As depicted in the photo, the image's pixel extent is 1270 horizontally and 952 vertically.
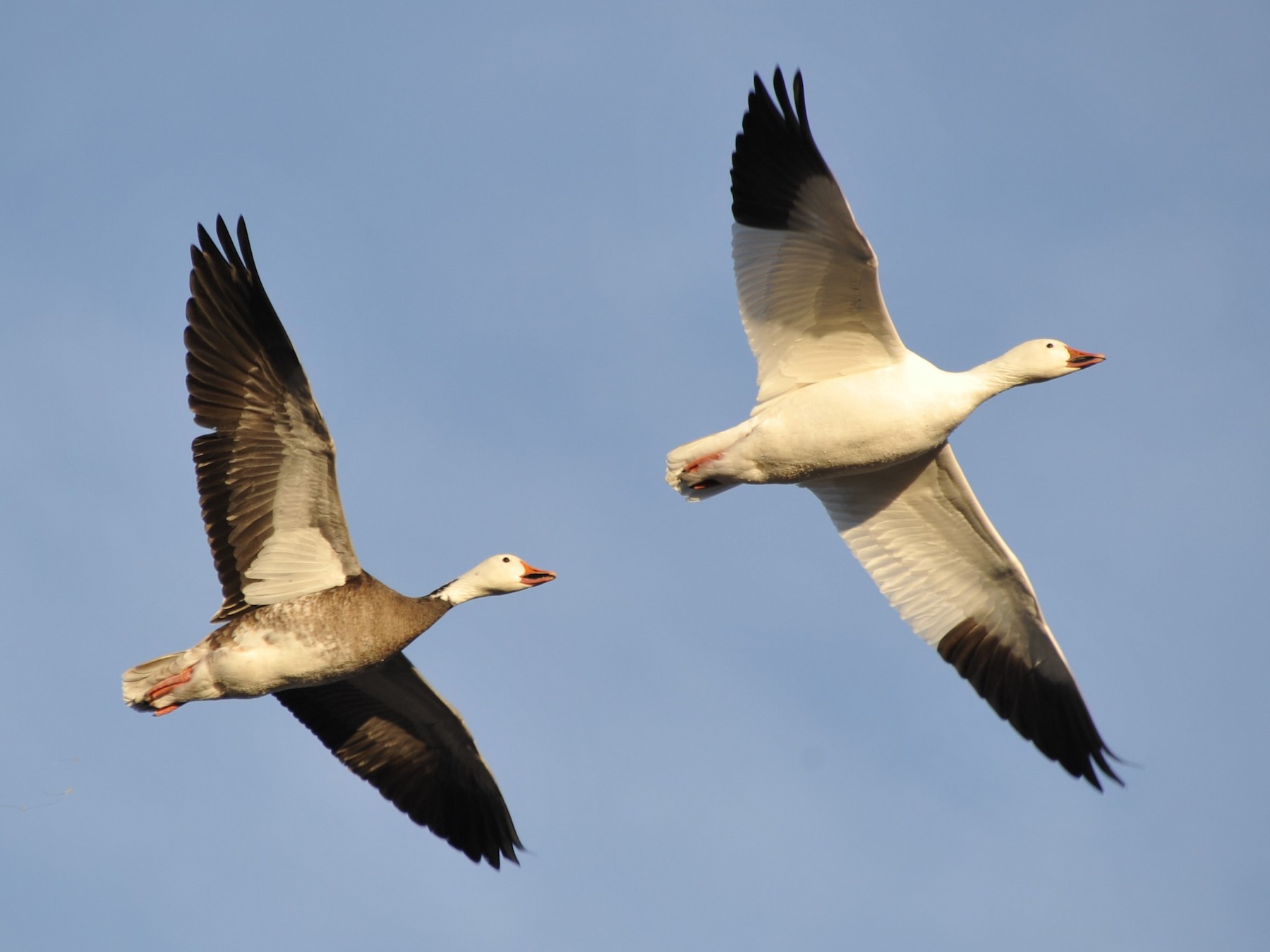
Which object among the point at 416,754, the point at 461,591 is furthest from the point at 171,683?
the point at 416,754

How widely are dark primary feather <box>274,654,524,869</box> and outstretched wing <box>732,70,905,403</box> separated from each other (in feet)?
11.1

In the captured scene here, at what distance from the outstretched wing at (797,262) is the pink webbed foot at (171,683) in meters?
4.26

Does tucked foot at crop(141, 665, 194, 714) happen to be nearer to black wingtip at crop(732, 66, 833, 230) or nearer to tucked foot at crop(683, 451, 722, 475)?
tucked foot at crop(683, 451, 722, 475)

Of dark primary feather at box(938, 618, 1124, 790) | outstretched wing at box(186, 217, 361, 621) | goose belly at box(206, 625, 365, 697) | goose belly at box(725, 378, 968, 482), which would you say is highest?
outstretched wing at box(186, 217, 361, 621)

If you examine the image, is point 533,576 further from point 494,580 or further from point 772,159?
point 772,159

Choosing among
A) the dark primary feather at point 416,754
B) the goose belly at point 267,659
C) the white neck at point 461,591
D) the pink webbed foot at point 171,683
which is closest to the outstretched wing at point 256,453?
the goose belly at point 267,659

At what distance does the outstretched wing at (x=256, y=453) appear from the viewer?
9.97m

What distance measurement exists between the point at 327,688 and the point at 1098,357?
6.12 meters

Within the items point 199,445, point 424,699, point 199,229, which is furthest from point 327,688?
point 199,229

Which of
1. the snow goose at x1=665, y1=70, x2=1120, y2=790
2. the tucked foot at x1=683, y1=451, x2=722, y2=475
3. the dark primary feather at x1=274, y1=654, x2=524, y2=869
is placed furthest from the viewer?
the dark primary feather at x1=274, y1=654, x2=524, y2=869

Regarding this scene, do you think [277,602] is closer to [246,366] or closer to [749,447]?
[246,366]

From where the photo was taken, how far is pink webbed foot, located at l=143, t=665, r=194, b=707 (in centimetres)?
989

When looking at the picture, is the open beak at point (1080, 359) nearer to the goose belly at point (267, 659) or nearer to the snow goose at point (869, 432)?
the snow goose at point (869, 432)

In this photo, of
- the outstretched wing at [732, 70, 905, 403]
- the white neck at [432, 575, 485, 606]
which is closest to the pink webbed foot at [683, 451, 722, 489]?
the outstretched wing at [732, 70, 905, 403]
